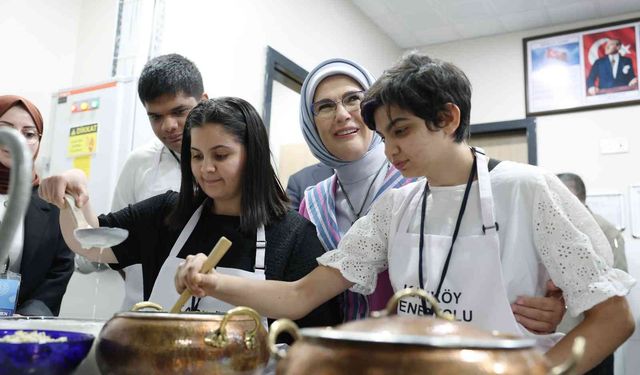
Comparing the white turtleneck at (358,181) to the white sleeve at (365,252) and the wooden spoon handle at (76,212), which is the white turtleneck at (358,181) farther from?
the wooden spoon handle at (76,212)

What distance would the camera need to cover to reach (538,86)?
4.24 meters

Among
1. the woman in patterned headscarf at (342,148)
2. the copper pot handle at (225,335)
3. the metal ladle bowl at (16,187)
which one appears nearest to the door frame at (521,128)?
the woman in patterned headscarf at (342,148)

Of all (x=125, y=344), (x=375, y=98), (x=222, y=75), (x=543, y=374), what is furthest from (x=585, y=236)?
(x=222, y=75)

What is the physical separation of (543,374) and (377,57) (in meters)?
4.25

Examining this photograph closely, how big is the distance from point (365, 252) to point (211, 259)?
375mm

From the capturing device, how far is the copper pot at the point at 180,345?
0.58 m

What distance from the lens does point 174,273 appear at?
3.90ft

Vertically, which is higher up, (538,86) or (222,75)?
(538,86)

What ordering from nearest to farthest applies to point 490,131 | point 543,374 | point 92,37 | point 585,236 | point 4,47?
1. point 543,374
2. point 585,236
3. point 4,47
4. point 92,37
5. point 490,131

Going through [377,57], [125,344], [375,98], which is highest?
[377,57]

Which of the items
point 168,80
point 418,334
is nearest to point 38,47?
point 168,80

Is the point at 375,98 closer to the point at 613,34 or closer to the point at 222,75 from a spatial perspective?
the point at 222,75

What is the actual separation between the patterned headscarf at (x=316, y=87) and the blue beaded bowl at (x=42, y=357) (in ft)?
3.46

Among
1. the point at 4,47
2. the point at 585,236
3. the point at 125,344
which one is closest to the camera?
the point at 125,344
